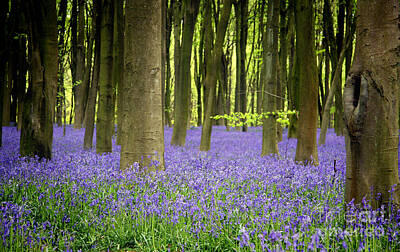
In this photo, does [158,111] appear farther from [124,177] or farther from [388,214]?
[388,214]

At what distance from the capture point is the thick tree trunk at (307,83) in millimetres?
6996

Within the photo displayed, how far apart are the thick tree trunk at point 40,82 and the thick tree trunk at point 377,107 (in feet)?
19.7

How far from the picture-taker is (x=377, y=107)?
3.13 meters

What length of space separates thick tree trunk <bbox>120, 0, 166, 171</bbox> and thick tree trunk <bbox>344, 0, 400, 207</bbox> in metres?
3.05

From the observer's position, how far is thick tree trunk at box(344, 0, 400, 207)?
314 cm

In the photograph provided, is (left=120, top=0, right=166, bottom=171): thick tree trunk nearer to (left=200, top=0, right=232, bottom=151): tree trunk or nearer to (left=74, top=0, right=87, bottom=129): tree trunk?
(left=200, top=0, right=232, bottom=151): tree trunk

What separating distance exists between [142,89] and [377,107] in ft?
11.3

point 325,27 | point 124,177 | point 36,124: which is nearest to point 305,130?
point 124,177

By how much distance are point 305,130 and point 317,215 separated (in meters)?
4.04

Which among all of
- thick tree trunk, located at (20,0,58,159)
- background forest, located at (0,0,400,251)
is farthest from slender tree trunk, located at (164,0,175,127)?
thick tree trunk, located at (20,0,58,159)

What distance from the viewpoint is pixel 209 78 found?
9.70 metres

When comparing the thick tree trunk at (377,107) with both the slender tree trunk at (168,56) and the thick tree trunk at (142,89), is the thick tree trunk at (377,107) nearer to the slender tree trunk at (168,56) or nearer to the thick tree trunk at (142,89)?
the thick tree trunk at (142,89)

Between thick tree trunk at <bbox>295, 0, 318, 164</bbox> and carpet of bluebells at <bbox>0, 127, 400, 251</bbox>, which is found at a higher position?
thick tree trunk at <bbox>295, 0, 318, 164</bbox>

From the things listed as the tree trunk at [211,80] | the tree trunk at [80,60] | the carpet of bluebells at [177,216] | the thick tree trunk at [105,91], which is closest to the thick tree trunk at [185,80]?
the tree trunk at [211,80]
